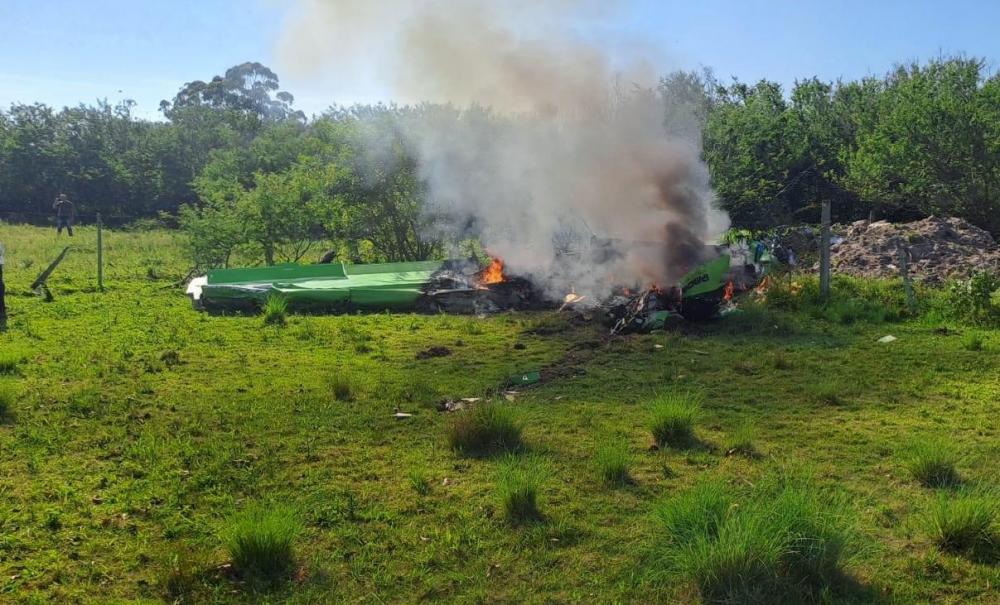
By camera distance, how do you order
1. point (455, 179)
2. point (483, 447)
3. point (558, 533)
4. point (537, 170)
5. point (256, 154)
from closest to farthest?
point (558, 533), point (483, 447), point (537, 170), point (455, 179), point (256, 154)

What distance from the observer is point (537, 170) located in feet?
48.1

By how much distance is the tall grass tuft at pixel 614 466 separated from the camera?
17.0 feet

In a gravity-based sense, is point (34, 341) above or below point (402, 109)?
below

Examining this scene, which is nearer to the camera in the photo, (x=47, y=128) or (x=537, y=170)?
(x=537, y=170)

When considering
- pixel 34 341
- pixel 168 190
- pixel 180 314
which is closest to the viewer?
pixel 34 341

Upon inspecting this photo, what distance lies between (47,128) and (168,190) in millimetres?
9587

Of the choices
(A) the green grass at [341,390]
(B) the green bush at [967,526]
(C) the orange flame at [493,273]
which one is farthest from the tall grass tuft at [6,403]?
(C) the orange flame at [493,273]

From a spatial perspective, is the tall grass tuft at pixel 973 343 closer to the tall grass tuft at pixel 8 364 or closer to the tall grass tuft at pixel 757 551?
the tall grass tuft at pixel 757 551

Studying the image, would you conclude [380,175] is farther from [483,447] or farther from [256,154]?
[256,154]

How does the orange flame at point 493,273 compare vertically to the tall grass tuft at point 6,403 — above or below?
above

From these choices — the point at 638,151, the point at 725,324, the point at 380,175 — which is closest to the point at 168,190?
the point at 380,175

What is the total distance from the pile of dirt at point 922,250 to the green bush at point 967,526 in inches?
458

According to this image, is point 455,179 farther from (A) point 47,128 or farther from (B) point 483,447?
(A) point 47,128

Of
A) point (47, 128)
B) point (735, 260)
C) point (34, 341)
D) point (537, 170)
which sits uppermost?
point (47, 128)
